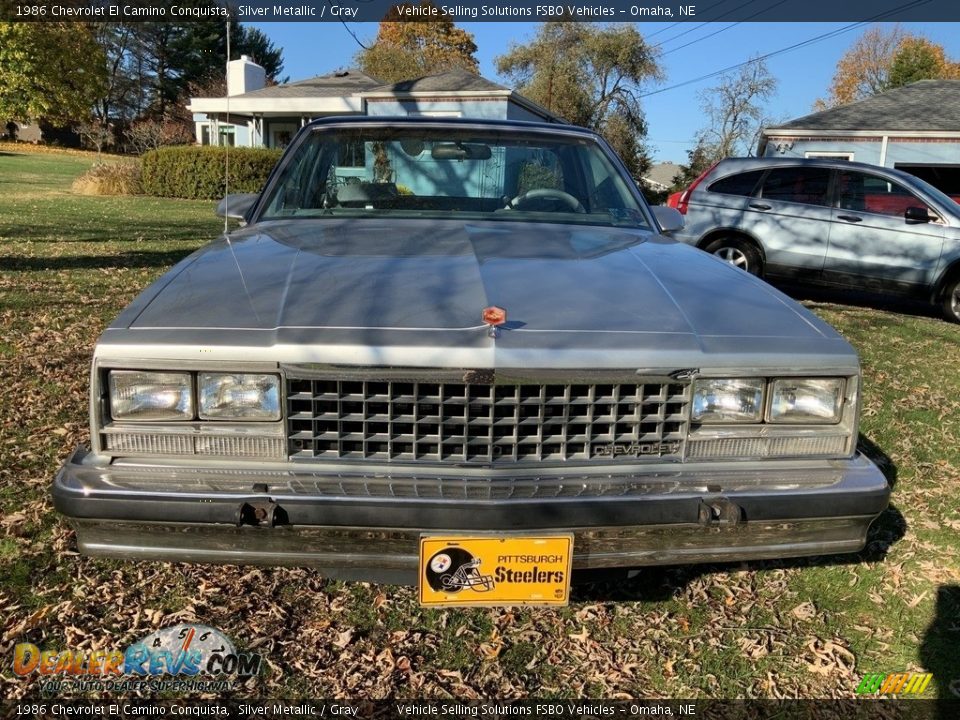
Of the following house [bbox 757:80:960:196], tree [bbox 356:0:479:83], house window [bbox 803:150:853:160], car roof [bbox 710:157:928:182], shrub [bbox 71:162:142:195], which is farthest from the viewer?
tree [bbox 356:0:479:83]

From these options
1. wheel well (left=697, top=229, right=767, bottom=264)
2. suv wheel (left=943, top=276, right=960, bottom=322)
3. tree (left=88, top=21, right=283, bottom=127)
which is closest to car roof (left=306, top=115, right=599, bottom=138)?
wheel well (left=697, top=229, right=767, bottom=264)

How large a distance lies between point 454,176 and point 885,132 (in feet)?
74.1

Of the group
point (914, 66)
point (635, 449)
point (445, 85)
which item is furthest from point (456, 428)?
point (914, 66)

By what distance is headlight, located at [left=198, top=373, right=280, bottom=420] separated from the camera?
81.0 inches

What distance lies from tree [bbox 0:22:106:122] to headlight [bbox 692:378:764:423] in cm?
5042

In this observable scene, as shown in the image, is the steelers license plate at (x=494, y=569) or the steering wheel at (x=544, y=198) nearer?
the steelers license plate at (x=494, y=569)

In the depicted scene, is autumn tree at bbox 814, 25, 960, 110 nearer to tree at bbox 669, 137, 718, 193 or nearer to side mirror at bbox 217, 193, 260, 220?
tree at bbox 669, 137, 718, 193

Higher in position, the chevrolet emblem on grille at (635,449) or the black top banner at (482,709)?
the chevrolet emblem on grille at (635,449)

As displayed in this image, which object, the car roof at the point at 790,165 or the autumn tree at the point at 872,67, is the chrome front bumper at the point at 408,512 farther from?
the autumn tree at the point at 872,67

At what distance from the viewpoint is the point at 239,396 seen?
6.81ft

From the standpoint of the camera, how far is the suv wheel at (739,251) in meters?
8.77

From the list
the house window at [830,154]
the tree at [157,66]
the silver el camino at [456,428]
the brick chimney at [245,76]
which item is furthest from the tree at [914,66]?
the silver el camino at [456,428]

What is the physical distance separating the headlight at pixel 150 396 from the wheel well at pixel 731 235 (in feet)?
25.3

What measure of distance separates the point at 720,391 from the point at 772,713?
1039 mm
